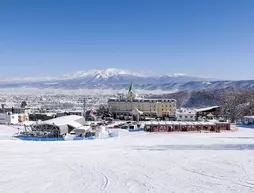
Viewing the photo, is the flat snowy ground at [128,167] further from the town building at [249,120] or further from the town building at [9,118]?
the town building at [9,118]

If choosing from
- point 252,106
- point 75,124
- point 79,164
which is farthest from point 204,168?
point 252,106

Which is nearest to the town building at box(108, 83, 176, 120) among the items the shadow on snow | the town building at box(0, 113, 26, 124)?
the town building at box(0, 113, 26, 124)

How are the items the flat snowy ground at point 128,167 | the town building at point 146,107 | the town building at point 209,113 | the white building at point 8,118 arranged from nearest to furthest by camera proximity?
the flat snowy ground at point 128,167 → the white building at point 8,118 → the town building at point 209,113 → the town building at point 146,107

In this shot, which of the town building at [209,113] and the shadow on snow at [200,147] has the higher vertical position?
the shadow on snow at [200,147]

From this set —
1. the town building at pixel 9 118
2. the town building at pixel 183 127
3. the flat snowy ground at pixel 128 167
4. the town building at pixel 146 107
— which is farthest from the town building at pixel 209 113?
the town building at pixel 9 118

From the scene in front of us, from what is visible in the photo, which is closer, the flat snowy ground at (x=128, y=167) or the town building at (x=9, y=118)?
the flat snowy ground at (x=128, y=167)

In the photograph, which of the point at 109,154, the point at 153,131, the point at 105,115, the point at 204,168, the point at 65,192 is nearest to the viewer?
the point at 65,192

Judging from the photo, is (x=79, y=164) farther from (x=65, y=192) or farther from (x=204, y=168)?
(x=204, y=168)

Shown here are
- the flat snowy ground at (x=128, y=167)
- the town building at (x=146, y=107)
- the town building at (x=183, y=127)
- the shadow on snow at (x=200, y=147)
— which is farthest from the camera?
the town building at (x=146, y=107)
